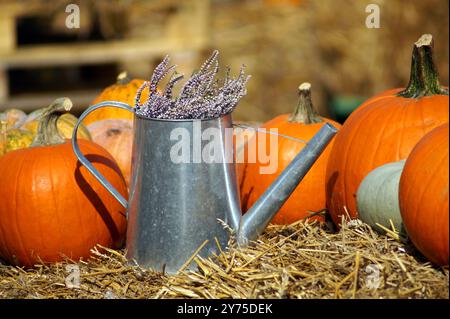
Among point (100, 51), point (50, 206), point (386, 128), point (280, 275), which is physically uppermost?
point (100, 51)

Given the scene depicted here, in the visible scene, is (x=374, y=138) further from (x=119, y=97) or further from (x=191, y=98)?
(x=119, y=97)

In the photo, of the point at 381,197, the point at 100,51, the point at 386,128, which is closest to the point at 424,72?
the point at 386,128

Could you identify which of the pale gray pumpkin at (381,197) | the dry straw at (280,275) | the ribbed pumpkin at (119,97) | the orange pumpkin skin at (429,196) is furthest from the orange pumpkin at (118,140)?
the orange pumpkin skin at (429,196)

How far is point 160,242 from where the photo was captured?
1.89 meters

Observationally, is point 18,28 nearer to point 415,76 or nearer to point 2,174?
point 2,174

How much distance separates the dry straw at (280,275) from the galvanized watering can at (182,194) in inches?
2.0

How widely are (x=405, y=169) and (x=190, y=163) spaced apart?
1.81ft

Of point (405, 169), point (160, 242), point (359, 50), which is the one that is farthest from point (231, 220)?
point (359, 50)

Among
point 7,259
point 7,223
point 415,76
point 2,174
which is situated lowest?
point 7,259

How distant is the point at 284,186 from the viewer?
6.43ft

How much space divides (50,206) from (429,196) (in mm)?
1108

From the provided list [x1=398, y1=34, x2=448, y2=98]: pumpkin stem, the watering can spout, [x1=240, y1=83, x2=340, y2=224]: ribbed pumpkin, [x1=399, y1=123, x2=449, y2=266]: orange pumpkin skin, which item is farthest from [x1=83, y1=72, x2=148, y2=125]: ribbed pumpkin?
[x1=399, y1=123, x2=449, y2=266]: orange pumpkin skin
